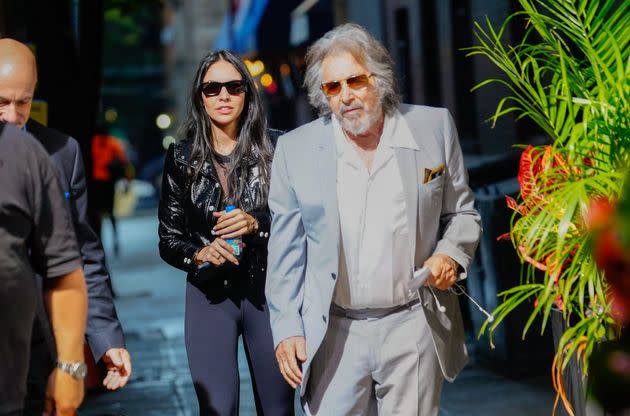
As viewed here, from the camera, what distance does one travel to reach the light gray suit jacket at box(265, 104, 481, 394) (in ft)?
13.0

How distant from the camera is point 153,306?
1266 cm

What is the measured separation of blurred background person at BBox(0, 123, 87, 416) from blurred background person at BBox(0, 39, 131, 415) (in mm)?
448

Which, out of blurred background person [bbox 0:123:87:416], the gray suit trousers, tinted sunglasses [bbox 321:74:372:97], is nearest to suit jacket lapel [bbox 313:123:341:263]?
tinted sunglasses [bbox 321:74:372:97]

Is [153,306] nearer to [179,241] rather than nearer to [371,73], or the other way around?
[179,241]

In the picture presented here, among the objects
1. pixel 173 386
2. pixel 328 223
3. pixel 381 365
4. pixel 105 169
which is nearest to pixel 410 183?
pixel 328 223

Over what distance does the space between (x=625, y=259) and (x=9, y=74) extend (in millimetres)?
2559

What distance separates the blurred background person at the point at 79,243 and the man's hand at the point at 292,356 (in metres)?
0.61

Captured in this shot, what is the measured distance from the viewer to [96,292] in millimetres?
3906

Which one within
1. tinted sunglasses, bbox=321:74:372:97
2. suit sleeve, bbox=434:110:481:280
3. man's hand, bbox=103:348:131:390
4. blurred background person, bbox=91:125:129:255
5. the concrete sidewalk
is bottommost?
the concrete sidewalk

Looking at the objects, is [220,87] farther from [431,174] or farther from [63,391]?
[63,391]

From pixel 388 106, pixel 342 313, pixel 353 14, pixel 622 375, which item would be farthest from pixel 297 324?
pixel 353 14

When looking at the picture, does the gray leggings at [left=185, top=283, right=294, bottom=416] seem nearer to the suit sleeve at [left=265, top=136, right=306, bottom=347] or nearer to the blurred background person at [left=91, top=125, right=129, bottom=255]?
the suit sleeve at [left=265, top=136, right=306, bottom=347]

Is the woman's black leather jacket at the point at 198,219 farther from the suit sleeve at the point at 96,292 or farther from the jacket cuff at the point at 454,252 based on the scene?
the jacket cuff at the point at 454,252

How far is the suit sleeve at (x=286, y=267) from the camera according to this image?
4094mm
